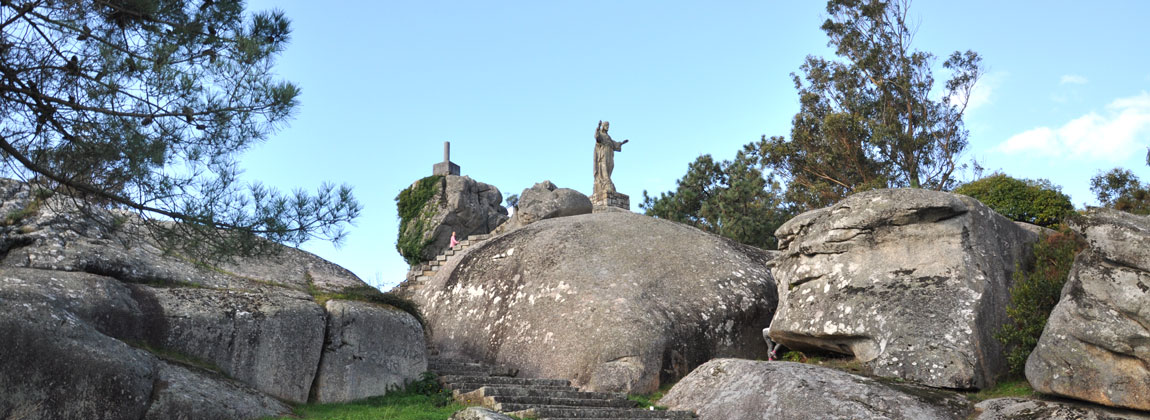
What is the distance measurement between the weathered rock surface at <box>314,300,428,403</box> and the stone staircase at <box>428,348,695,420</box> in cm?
86

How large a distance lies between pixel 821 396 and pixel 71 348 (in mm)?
9889

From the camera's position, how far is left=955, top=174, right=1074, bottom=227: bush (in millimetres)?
19109

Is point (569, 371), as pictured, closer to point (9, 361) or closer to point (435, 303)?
point (435, 303)

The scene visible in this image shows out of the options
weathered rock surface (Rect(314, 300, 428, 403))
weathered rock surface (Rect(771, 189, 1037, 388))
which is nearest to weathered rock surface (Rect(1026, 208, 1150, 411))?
weathered rock surface (Rect(771, 189, 1037, 388))

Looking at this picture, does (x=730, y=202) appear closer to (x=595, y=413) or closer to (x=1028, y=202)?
(x=1028, y=202)

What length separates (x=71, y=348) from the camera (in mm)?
11445

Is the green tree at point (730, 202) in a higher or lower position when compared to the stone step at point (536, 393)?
higher

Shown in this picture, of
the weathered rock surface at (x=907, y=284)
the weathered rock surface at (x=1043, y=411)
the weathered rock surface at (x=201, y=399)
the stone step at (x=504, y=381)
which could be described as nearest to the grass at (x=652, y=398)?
the stone step at (x=504, y=381)

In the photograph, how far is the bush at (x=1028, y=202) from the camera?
62.7 feet

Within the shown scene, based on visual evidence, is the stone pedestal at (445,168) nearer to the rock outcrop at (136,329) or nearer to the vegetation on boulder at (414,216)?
the vegetation on boulder at (414,216)

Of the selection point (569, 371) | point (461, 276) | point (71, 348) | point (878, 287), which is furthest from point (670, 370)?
point (71, 348)

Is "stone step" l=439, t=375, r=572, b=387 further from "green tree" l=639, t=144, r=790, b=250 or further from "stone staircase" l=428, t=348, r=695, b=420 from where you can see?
"green tree" l=639, t=144, r=790, b=250

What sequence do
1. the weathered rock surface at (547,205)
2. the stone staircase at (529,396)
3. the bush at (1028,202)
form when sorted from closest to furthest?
the stone staircase at (529,396) → the bush at (1028,202) → the weathered rock surface at (547,205)

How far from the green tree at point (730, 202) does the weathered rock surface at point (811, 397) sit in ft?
61.6
